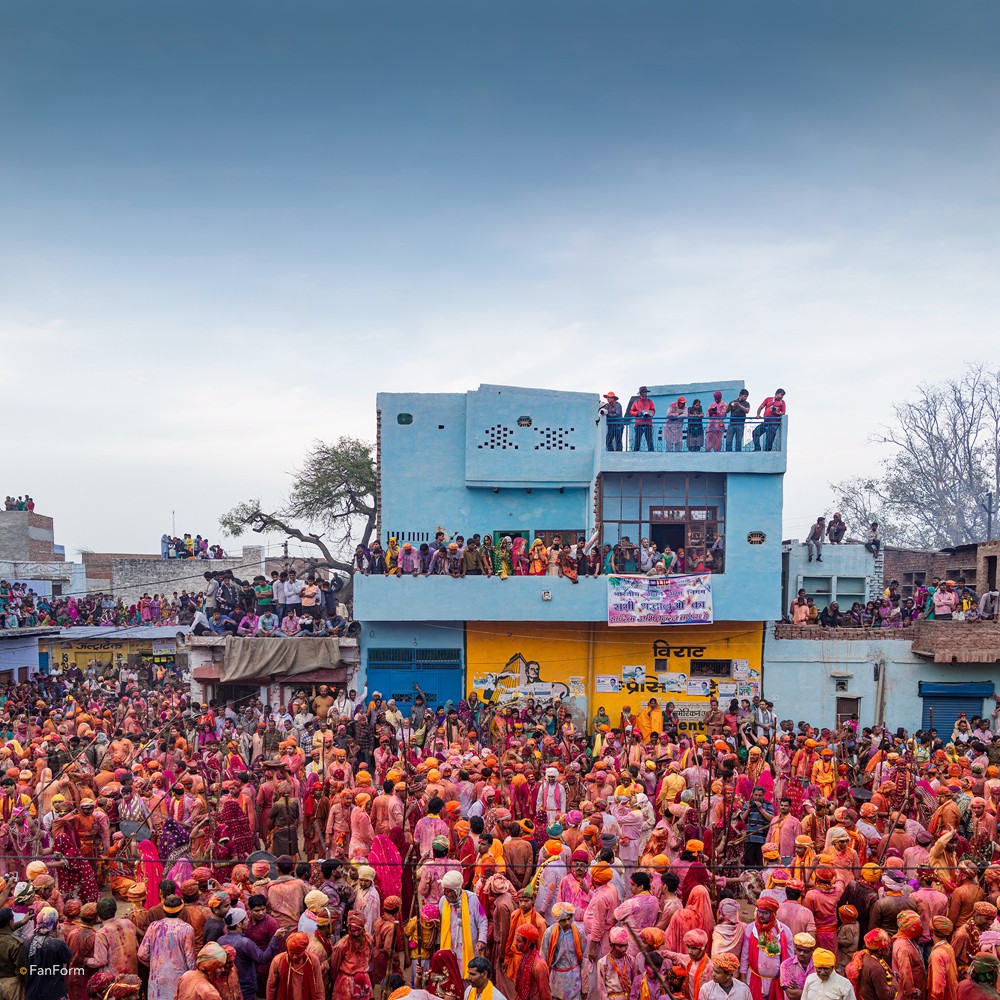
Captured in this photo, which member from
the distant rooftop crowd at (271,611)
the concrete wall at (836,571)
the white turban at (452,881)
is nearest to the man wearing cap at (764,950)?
the white turban at (452,881)

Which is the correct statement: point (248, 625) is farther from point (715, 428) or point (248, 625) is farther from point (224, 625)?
point (715, 428)

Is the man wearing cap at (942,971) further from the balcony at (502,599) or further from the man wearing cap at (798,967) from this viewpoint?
the balcony at (502,599)

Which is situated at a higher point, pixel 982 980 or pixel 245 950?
pixel 982 980

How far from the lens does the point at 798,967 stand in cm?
650

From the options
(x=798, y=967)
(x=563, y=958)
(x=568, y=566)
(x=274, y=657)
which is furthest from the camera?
(x=274, y=657)

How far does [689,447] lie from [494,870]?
13.1 metres

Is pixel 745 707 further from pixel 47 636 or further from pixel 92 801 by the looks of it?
pixel 47 636

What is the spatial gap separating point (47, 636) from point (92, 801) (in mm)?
19588

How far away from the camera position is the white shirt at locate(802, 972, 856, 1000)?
5.87m

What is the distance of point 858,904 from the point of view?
25.6ft

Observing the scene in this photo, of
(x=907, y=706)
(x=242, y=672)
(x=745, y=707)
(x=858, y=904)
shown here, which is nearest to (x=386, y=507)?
(x=242, y=672)

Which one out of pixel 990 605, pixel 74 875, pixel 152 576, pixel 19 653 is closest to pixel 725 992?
pixel 74 875

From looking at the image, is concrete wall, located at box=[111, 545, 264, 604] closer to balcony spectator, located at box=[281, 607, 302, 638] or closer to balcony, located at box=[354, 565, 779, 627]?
balcony spectator, located at box=[281, 607, 302, 638]

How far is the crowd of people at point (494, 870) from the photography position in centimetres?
647
